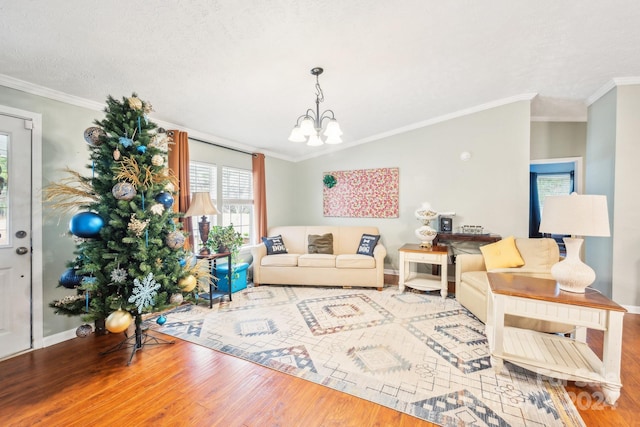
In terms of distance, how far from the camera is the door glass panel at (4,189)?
7.23 ft

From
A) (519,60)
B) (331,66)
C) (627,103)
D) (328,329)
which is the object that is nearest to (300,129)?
(331,66)

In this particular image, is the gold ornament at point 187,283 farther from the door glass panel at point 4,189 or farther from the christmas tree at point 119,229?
the door glass panel at point 4,189

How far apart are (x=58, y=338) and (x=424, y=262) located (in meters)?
4.09

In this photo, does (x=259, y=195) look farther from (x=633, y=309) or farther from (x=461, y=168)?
(x=633, y=309)

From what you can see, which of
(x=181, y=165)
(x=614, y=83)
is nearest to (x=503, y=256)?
(x=614, y=83)

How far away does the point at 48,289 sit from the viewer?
2453 millimetres

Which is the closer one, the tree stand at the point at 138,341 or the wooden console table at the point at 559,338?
the wooden console table at the point at 559,338

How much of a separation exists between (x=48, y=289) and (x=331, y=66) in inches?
127

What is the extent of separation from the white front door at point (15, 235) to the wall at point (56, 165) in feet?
0.35

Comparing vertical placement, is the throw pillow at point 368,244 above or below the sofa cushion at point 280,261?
above

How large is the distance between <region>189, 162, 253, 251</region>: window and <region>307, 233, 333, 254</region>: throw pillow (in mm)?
1123

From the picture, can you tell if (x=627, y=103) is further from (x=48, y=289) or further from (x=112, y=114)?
(x=48, y=289)

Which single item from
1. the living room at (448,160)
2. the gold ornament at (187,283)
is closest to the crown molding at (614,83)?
the living room at (448,160)

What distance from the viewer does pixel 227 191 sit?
4402 mm
